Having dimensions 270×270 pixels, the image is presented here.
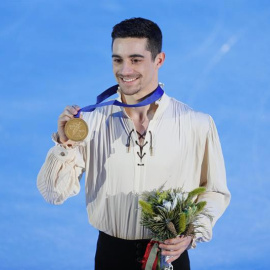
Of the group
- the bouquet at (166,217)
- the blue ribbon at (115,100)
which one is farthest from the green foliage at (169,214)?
the blue ribbon at (115,100)

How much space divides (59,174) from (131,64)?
645 mm

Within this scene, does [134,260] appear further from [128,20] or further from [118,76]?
[128,20]

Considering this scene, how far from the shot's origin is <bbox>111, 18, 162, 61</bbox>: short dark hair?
11.3 feet

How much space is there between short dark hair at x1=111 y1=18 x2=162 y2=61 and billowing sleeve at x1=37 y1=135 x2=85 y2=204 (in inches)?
24.0

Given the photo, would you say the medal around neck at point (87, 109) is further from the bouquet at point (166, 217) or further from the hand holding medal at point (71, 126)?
the bouquet at point (166, 217)

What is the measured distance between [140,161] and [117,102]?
329 mm

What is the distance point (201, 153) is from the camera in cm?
361

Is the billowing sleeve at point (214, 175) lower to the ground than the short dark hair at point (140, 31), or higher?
lower

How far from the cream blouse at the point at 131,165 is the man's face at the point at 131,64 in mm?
186

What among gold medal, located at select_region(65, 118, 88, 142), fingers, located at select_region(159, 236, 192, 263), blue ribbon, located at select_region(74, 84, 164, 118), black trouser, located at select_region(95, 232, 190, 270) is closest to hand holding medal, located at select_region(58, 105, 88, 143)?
gold medal, located at select_region(65, 118, 88, 142)

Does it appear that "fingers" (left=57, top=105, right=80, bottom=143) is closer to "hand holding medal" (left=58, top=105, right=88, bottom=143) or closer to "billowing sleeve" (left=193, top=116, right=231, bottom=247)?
"hand holding medal" (left=58, top=105, right=88, bottom=143)

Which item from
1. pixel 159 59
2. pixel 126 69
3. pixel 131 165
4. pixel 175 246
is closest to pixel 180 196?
pixel 175 246

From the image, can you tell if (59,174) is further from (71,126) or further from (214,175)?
(214,175)

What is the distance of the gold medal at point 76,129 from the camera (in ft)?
10.7
